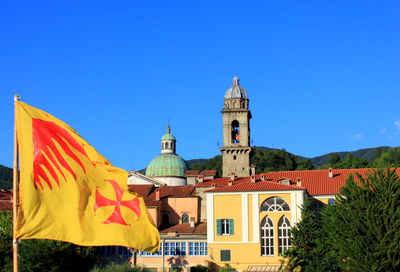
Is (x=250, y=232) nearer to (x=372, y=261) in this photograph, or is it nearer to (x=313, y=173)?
(x=313, y=173)

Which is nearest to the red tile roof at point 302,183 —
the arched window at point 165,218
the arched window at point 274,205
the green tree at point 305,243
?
the arched window at point 274,205

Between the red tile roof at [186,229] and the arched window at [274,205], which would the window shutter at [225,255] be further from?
the arched window at [274,205]

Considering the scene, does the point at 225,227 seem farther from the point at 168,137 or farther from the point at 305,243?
the point at 168,137

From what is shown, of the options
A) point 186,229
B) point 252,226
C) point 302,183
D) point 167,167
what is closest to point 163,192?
point 186,229

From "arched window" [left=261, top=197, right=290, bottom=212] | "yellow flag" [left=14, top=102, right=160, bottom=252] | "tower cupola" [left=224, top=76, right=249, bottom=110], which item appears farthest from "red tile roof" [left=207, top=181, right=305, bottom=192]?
"yellow flag" [left=14, top=102, right=160, bottom=252]

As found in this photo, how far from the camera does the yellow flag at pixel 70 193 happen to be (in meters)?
13.4

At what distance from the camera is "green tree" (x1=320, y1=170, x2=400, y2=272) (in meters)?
39.3

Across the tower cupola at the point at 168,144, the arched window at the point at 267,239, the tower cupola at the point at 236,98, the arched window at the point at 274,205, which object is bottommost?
the arched window at the point at 267,239

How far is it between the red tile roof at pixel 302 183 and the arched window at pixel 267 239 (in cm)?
349

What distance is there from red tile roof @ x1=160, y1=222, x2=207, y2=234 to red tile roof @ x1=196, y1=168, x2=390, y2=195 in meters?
4.54

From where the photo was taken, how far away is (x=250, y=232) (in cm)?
5678

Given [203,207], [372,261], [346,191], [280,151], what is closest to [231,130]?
[203,207]

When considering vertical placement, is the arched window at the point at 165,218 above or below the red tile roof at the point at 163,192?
below

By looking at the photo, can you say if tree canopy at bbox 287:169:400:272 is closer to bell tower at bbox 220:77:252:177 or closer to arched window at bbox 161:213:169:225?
arched window at bbox 161:213:169:225
